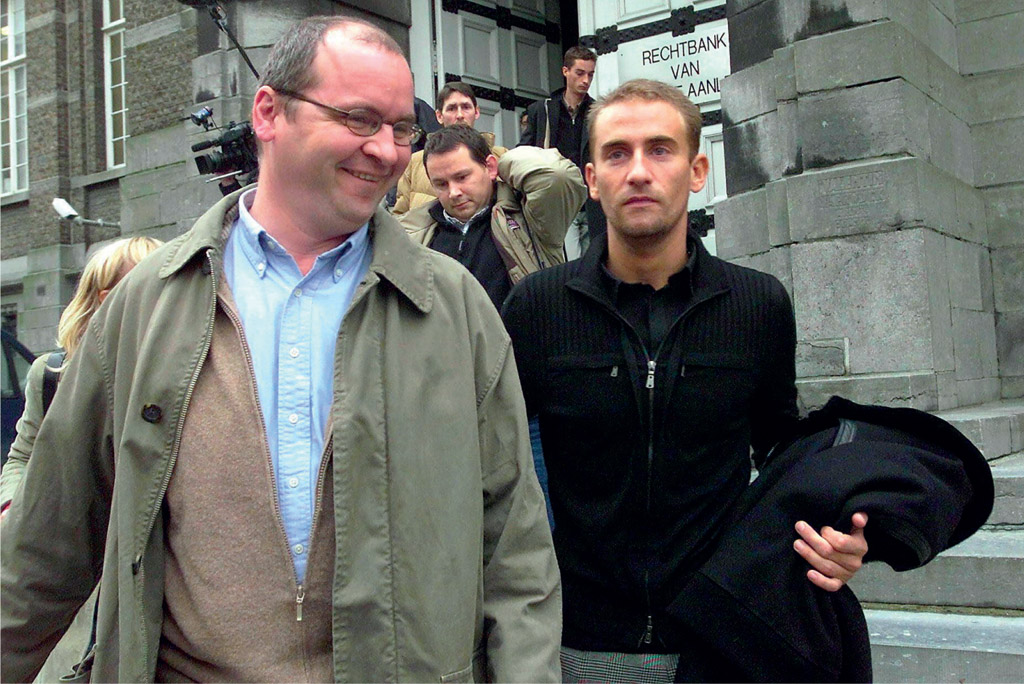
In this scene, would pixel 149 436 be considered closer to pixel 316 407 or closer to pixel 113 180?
pixel 316 407

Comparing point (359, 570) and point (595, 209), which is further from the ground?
point (595, 209)

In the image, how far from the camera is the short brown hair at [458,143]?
3866mm

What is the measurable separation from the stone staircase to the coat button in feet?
9.40

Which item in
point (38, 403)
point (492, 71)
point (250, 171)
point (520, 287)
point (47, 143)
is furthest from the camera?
point (47, 143)

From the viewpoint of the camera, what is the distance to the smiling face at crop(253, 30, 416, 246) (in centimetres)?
181

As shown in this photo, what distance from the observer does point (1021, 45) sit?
21.1 ft

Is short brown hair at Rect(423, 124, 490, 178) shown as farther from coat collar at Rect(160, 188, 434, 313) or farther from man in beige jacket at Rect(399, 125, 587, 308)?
coat collar at Rect(160, 188, 434, 313)

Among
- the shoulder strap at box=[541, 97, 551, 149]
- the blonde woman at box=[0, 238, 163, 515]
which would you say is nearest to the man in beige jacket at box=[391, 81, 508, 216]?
the shoulder strap at box=[541, 97, 551, 149]

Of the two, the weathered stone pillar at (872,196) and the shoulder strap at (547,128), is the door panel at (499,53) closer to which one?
the shoulder strap at (547,128)

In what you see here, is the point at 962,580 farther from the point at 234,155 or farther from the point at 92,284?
the point at 234,155

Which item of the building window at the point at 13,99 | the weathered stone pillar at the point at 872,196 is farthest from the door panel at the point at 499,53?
the building window at the point at 13,99

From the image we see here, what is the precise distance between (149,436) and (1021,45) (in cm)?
649

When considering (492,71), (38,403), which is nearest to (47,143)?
(492,71)

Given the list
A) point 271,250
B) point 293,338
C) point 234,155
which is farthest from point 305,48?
point 234,155
